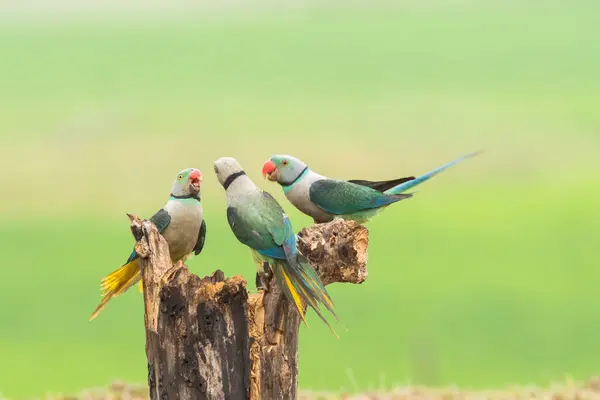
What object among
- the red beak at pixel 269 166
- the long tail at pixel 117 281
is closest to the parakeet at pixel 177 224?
the long tail at pixel 117 281

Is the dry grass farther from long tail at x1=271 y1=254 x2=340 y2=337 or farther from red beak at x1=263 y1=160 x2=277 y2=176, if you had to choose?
long tail at x1=271 y1=254 x2=340 y2=337

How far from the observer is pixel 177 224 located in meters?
5.39

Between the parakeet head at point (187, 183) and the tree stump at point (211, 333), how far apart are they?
0.36 meters

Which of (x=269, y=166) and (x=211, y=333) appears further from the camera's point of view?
(x=269, y=166)

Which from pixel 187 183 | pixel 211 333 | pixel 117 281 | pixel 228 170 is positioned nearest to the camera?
pixel 211 333

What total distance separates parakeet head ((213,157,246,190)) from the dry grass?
3.04m

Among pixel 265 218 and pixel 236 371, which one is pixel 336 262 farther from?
pixel 236 371

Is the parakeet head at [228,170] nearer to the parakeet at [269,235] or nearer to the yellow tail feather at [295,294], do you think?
the parakeet at [269,235]

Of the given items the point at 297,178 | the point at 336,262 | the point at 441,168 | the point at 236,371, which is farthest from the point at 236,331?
the point at 441,168

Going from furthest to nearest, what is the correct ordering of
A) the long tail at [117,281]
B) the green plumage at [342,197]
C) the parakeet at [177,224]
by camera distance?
1. the green plumage at [342,197]
2. the long tail at [117,281]
3. the parakeet at [177,224]

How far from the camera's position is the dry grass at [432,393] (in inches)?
299

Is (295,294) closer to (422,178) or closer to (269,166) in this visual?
(269,166)

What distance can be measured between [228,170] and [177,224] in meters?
0.50

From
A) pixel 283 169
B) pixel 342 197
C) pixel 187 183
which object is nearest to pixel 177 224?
pixel 187 183
